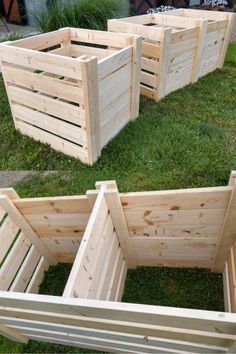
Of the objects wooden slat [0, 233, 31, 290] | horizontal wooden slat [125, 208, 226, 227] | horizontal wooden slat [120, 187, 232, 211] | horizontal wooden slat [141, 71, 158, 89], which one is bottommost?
wooden slat [0, 233, 31, 290]

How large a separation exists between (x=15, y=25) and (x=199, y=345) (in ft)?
33.9

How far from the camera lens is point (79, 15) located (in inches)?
221

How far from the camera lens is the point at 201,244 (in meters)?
2.33

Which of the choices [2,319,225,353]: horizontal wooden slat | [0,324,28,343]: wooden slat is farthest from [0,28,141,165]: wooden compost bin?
[2,319,225,353]: horizontal wooden slat

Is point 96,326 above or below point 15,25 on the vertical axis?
above

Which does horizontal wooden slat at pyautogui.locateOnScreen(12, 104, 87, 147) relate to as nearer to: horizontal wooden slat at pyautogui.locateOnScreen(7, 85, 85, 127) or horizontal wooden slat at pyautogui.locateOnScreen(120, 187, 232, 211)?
horizontal wooden slat at pyautogui.locateOnScreen(7, 85, 85, 127)

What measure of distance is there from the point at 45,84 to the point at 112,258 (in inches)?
79.3

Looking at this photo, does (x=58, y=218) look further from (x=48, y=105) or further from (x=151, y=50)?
(x=151, y=50)

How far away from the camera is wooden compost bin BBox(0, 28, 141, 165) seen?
3.03 metres

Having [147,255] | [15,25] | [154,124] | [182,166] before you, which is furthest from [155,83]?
[15,25]

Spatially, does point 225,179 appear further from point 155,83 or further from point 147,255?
Answer: point 155,83

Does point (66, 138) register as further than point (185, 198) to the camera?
Yes

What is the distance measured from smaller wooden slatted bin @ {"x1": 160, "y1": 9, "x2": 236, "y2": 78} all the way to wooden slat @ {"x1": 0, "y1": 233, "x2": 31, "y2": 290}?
4.19m

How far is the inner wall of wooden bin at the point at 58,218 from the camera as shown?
2.08 m
